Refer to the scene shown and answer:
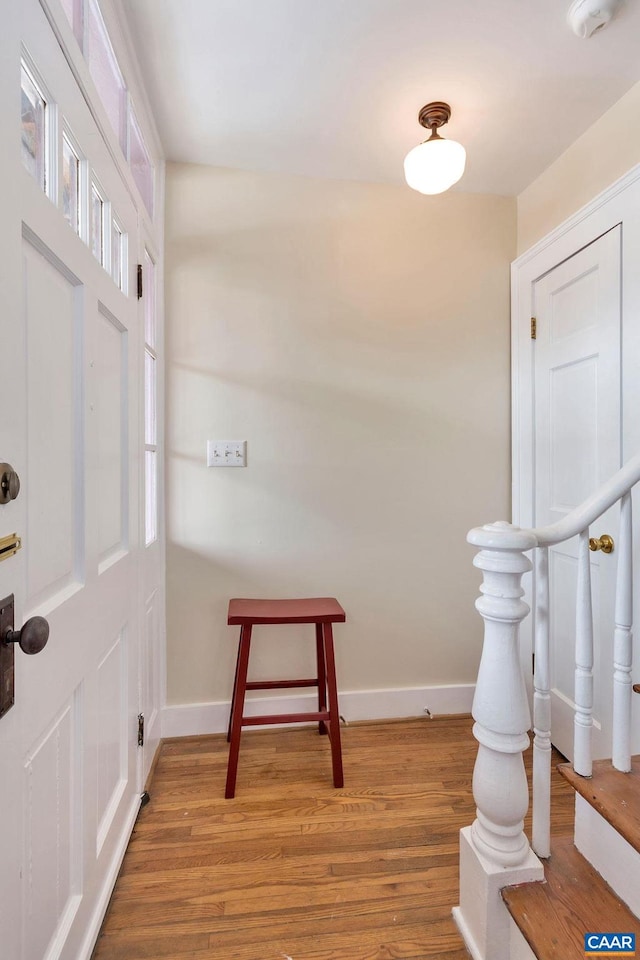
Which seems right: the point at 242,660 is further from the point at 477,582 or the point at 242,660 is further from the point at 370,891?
the point at 477,582

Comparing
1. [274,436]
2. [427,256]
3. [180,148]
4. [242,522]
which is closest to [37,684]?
[242,522]

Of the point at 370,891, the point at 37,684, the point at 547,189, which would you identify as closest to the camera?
the point at 37,684

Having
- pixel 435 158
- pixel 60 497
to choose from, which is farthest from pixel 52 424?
pixel 435 158

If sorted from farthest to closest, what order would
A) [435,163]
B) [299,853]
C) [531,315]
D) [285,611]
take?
[531,315] < [285,611] < [435,163] < [299,853]

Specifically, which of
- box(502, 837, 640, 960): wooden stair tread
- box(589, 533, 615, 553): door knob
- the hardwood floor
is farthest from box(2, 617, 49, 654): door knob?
box(589, 533, 615, 553): door knob

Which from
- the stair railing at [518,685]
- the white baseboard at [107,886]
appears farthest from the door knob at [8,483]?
the white baseboard at [107,886]

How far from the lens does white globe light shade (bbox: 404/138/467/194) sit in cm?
151

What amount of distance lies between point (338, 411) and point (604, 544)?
1.12 meters

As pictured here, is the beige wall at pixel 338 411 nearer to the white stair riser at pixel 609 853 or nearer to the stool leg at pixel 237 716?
the stool leg at pixel 237 716

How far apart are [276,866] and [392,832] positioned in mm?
374

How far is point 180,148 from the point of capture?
1771 mm

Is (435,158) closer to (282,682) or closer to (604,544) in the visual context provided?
(604,544)

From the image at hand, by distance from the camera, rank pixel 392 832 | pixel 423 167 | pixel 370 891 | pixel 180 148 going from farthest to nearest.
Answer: pixel 180 148 < pixel 423 167 < pixel 392 832 < pixel 370 891

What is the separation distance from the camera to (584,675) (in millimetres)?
1015
